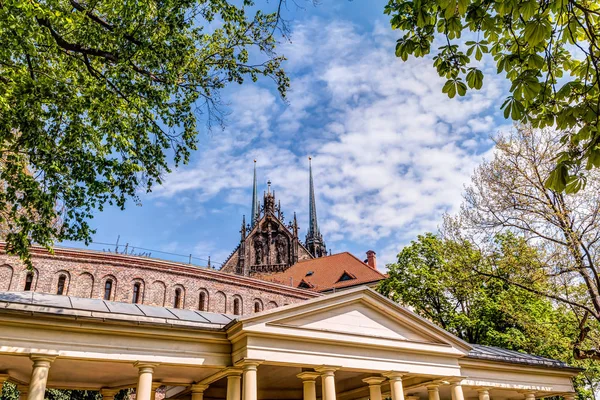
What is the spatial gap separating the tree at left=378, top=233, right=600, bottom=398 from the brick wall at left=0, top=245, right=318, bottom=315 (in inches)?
543

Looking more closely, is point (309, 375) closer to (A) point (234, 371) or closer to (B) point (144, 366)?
(A) point (234, 371)

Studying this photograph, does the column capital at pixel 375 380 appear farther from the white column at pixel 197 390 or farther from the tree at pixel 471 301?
the tree at pixel 471 301

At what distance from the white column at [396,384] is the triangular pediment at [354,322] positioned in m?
1.03

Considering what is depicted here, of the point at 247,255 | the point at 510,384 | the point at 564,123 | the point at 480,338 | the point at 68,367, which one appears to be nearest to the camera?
the point at 564,123

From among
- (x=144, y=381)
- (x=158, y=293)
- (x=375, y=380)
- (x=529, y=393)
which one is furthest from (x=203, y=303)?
(x=144, y=381)

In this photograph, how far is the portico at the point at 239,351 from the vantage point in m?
13.1

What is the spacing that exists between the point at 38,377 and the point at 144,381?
9.24ft

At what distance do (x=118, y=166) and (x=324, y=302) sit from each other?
8370 mm

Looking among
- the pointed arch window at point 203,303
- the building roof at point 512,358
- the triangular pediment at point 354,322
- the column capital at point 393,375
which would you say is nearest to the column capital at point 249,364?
the triangular pediment at point 354,322

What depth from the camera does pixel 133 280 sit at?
A: 3622 cm

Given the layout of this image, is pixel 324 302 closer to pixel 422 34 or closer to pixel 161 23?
pixel 161 23

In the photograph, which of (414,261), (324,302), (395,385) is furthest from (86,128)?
(414,261)

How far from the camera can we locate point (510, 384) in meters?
20.8

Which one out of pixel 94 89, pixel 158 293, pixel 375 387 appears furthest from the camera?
pixel 158 293
